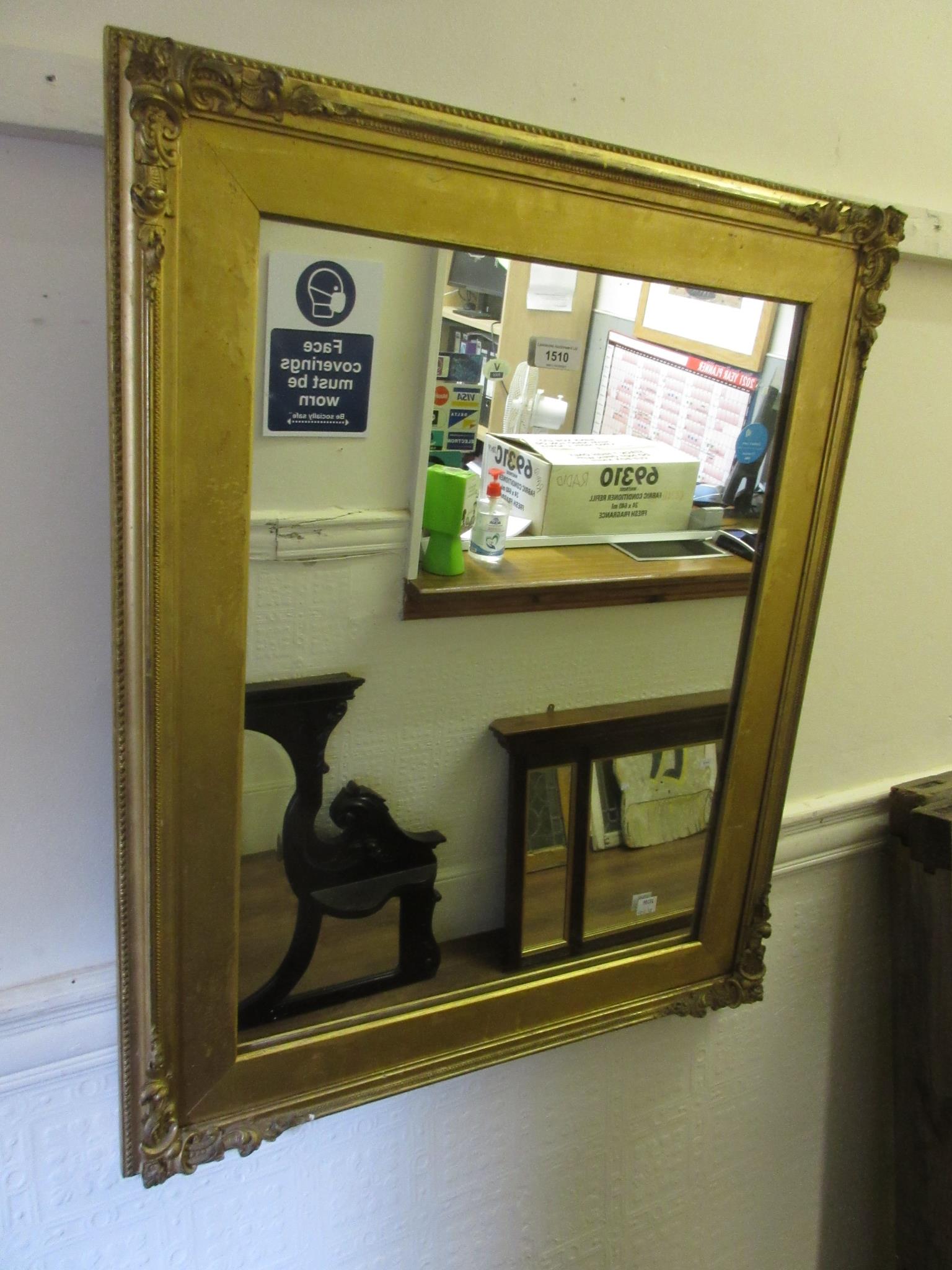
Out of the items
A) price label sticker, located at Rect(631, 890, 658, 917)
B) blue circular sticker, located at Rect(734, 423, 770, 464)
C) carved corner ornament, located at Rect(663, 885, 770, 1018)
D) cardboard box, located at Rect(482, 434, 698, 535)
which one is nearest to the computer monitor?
cardboard box, located at Rect(482, 434, 698, 535)

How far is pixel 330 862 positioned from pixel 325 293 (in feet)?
1.58

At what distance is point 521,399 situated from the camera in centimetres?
79

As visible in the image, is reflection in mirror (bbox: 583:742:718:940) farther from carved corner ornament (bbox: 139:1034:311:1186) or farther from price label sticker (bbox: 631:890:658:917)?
carved corner ornament (bbox: 139:1034:311:1186)

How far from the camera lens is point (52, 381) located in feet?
2.26

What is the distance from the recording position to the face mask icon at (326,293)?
0.69 meters

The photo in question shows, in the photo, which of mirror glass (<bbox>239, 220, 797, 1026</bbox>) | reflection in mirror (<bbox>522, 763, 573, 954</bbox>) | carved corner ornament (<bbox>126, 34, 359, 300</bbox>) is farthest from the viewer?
reflection in mirror (<bbox>522, 763, 573, 954</bbox>)

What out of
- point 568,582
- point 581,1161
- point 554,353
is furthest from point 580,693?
point 581,1161

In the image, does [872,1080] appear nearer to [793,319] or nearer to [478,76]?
[793,319]

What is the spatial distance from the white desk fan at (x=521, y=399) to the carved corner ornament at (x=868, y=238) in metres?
0.29

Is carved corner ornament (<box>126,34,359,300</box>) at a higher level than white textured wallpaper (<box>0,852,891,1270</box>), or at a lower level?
higher

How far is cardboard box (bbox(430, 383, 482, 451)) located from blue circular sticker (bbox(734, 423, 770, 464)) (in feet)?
0.90

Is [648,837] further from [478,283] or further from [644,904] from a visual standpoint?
[478,283]

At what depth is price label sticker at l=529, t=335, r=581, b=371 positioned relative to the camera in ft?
2.52

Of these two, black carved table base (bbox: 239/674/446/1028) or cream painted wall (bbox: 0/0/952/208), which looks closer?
cream painted wall (bbox: 0/0/952/208)
